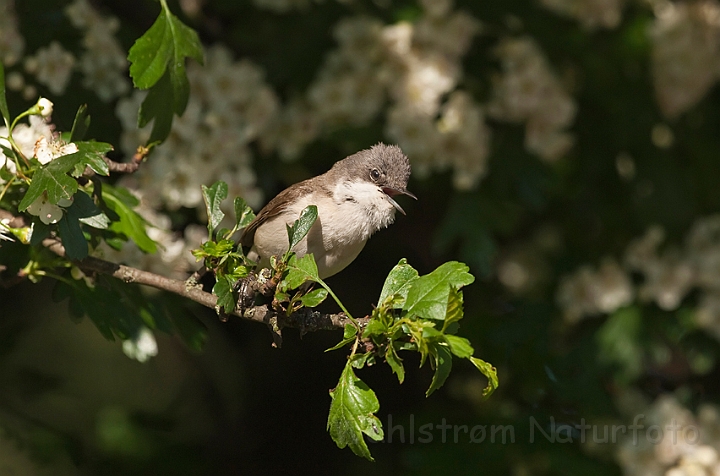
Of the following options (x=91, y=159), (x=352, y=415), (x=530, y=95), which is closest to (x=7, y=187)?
(x=91, y=159)

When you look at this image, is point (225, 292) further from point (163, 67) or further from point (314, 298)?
point (163, 67)

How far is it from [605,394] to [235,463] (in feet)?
7.16

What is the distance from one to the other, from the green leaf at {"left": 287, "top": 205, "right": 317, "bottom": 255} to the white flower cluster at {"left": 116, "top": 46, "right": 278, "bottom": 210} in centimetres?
117

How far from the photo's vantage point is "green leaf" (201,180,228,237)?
2445mm

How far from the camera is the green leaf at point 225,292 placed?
7.46 ft

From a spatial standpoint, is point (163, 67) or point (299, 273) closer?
point (299, 273)

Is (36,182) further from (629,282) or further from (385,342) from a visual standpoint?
(629,282)

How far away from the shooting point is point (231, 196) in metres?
3.62

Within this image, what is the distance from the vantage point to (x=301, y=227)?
237 centimetres

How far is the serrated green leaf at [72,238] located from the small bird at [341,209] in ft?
2.72

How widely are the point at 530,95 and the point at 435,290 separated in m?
2.23

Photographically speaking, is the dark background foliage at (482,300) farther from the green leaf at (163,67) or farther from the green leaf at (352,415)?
the green leaf at (352,415)

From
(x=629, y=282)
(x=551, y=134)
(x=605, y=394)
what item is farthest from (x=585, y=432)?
(x=551, y=134)

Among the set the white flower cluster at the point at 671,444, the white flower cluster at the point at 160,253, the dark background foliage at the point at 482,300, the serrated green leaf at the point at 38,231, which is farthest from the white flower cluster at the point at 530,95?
the serrated green leaf at the point at 38,231
